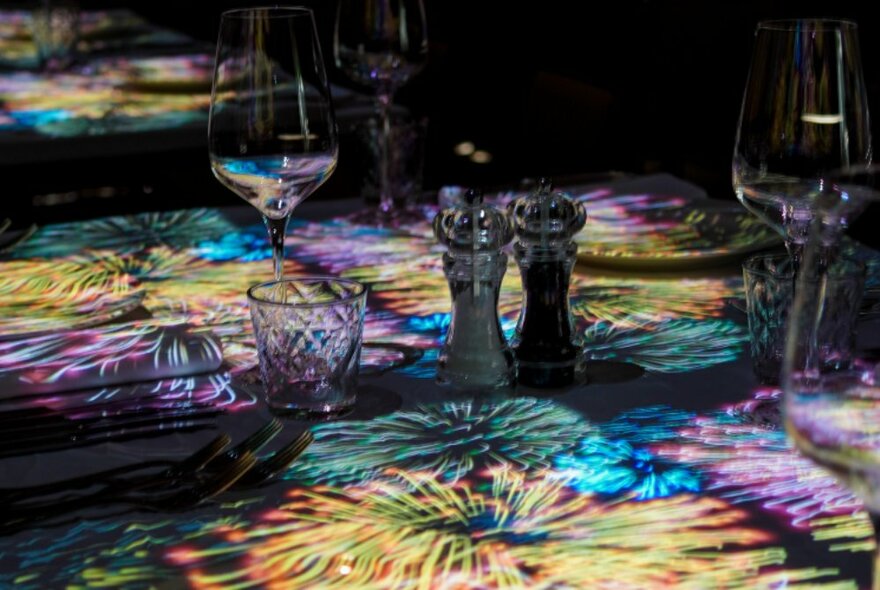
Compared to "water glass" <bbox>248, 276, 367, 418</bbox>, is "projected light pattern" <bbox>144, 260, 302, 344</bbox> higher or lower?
lower

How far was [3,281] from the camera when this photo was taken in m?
1.34

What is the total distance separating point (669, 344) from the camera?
1.14m

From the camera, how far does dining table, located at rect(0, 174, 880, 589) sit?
0.74 metres

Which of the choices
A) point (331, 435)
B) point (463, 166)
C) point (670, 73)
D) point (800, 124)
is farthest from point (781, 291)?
point (463, 166)

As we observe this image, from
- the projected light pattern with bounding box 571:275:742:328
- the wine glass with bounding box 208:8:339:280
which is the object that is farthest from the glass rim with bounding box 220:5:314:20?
the projected light pattern with bounding box 571:275:742:328

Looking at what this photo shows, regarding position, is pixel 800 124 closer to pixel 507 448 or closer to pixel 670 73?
pixel 507 448

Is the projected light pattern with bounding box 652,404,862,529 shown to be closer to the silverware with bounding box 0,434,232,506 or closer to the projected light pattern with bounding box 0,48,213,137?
the silverware with bounding box 0,434,232,506

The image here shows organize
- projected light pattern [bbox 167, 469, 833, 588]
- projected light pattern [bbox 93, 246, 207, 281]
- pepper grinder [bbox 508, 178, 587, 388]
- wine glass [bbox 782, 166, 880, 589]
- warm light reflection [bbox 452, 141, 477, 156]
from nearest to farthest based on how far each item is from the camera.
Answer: wine glass [bbox 782, 166, 880, 589]
projected light pattern [bbox 167, 469, 833, 588]
pepper grinder [bbox 508, 178, 587, 388]
projected light pattern [bbox 93, 246, 207, 281]
warm light reflection [bbox 452, 141, 477, 156]

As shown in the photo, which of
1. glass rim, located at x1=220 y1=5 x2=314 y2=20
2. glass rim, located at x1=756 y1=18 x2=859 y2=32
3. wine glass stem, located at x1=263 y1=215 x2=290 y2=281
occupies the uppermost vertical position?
glass rim, located at x1=756 y1=18 x2=859 y2=32

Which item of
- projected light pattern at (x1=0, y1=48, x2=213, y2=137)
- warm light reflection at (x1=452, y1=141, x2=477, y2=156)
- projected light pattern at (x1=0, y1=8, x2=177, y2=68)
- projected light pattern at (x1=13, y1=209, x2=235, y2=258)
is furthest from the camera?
warm light reflection at (x1=452, y1=141, x2=477, y2=156)

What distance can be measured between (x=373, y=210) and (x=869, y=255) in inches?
25.4

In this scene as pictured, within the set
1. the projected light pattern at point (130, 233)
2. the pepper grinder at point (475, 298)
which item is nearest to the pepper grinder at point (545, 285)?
the pepper grinder at point (475, 298)

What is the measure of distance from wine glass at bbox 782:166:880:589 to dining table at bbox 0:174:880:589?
15 cm

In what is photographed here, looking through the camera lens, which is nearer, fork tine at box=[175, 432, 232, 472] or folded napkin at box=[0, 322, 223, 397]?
fork tine at box=[175, 432, 232, 472]
